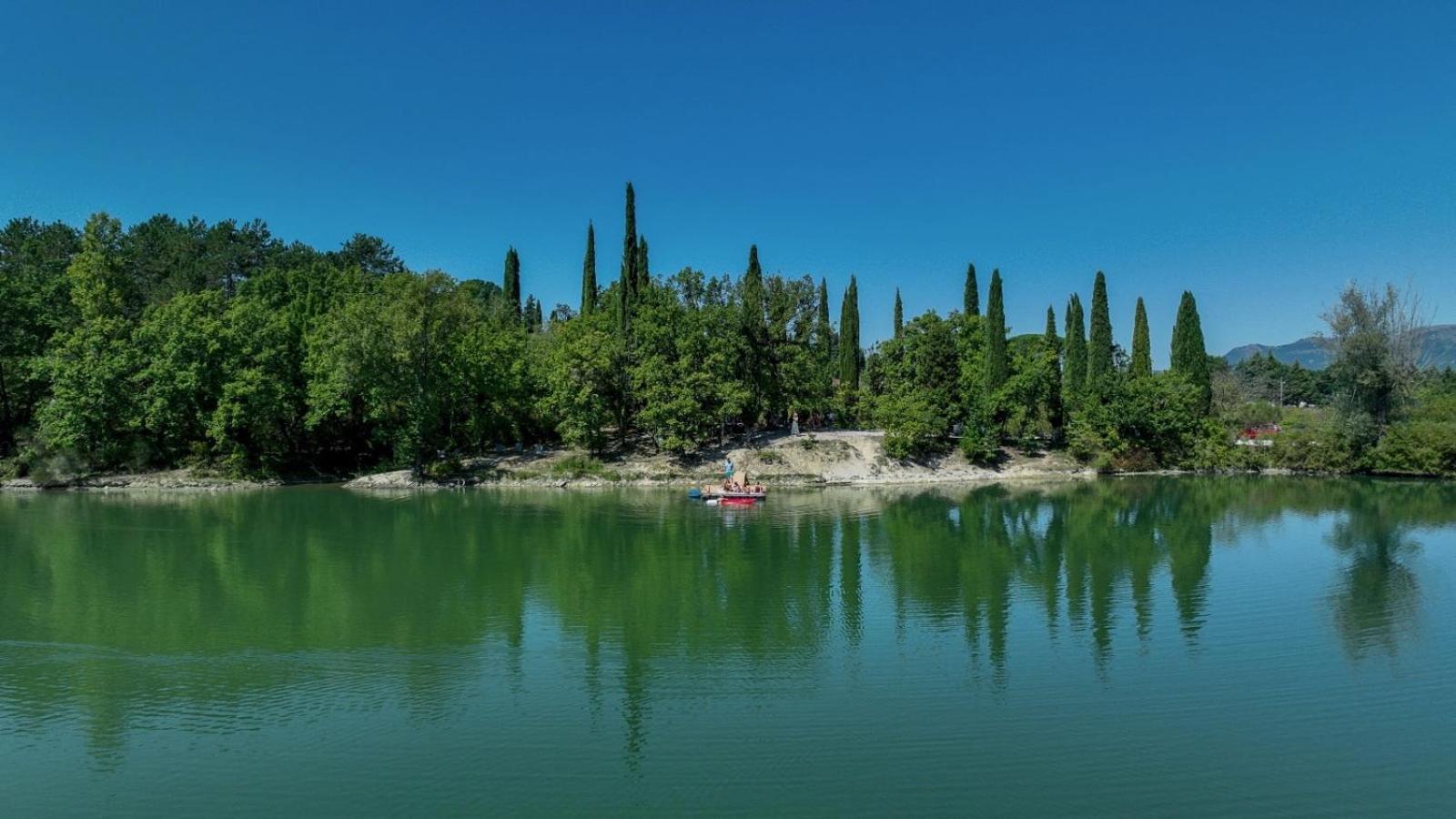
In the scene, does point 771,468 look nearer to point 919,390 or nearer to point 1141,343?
point 919,390

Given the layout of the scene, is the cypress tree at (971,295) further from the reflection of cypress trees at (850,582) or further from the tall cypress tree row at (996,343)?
the reflection of cypress trees at (850,582)

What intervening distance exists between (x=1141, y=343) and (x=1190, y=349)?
16.2 ft

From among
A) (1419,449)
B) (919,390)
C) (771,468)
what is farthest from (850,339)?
(1419,449)

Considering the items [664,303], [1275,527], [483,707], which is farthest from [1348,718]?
[664,303]

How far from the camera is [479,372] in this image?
45.2 meters

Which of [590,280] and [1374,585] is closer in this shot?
[1374,585]

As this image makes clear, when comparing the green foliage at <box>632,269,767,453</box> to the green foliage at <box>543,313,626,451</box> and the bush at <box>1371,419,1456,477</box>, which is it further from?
the bush at <box>1371,419,1456,477</box>

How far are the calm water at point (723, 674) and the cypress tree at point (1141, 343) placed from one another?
3074 cm

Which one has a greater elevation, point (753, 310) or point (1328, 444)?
point (753, 310)

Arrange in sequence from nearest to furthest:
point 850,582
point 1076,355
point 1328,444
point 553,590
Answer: point 553,590 < point 850,582 < point 1328,444 < point 1076,355

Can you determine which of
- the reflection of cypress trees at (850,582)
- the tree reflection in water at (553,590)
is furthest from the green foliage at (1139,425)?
the reflection of cypress trees at (850,582)

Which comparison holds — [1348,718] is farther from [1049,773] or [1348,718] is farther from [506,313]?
[506,313]

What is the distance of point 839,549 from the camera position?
2467cm

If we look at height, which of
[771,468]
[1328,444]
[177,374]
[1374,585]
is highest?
[177,374]
